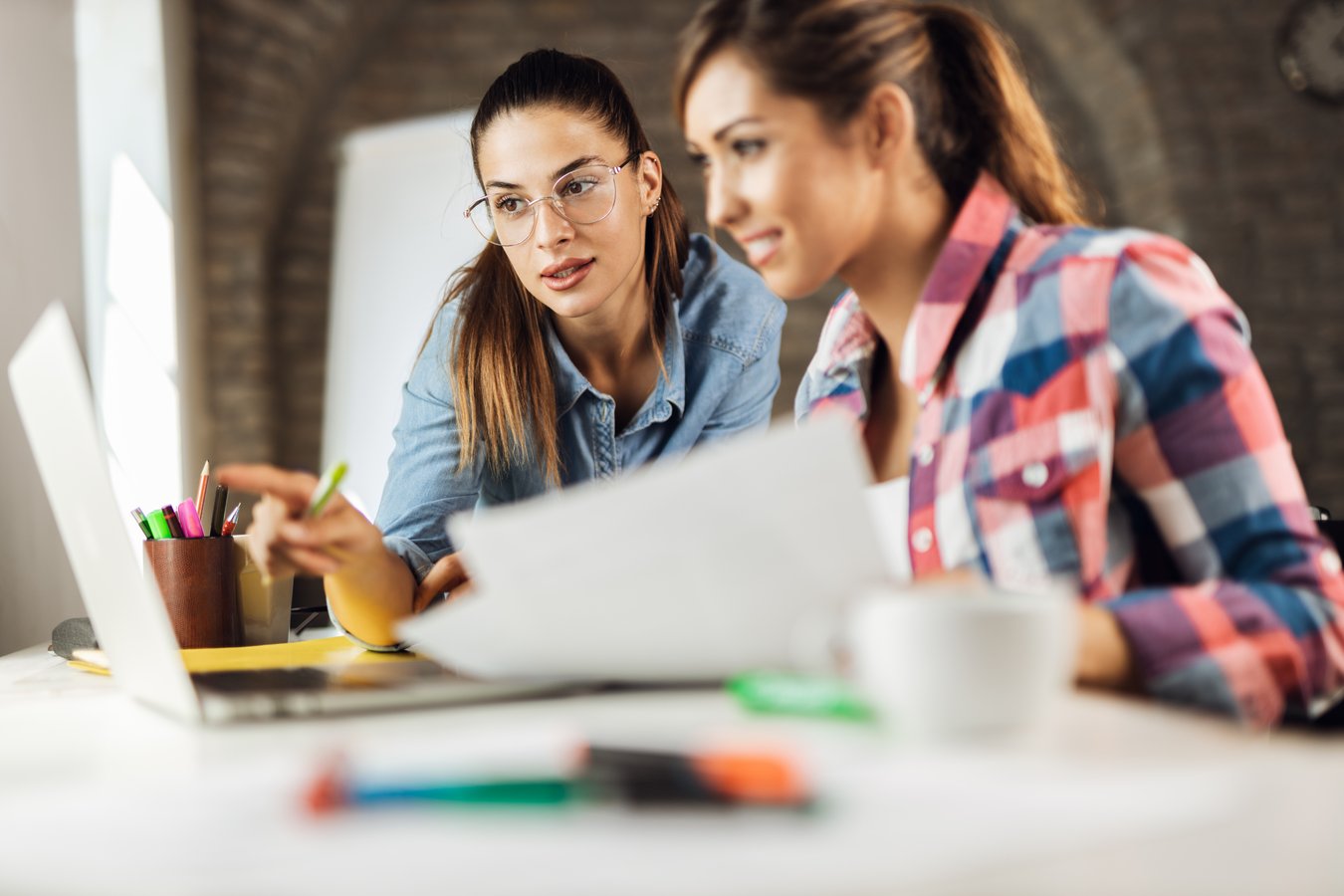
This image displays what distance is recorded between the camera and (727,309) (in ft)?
5.39

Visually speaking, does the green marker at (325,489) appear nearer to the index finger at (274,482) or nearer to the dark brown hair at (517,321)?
the index finger at (274,482)

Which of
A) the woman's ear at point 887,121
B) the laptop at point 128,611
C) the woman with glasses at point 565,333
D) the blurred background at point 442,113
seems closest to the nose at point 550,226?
the woman with glasses at point 565,333

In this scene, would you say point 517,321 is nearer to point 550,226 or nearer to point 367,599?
point 550,226

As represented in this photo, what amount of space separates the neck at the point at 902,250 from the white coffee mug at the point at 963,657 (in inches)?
19.1

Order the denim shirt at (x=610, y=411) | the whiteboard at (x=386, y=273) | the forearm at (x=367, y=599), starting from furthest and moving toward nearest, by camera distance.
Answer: the whiteboard at (x=386, y=273) < the denim shirt at (x=610, y=411) < the forearm at (x=367, y=599)

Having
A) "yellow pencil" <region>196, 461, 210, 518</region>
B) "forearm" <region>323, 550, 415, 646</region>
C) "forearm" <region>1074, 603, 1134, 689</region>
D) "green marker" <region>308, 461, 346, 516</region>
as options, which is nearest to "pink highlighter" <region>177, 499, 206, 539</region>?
"yellow pencil" <region>196, 461, 210, 518</region>

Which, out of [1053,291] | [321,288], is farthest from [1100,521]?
[321,288]

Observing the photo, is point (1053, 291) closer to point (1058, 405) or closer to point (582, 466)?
point (1058, 405)

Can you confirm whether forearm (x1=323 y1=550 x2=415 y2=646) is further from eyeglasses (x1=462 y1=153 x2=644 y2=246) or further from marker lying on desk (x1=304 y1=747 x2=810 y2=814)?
marker lying on desk (x1=304 y1=747 x2=810 y2=814)

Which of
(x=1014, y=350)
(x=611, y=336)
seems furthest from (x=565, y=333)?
(x=1014, y=350)

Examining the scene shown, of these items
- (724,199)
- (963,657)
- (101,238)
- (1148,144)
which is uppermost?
(1148,144)

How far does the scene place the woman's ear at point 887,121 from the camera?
954 mm

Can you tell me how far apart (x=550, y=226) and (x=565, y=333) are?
0.56ft

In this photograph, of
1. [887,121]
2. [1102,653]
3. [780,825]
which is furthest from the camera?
[887,121]
